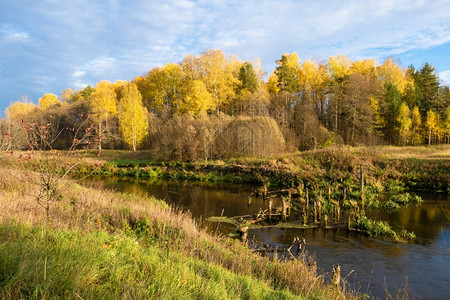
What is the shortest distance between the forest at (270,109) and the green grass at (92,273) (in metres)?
29.9

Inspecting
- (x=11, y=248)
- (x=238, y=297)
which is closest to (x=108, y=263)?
(x=11, y=248)

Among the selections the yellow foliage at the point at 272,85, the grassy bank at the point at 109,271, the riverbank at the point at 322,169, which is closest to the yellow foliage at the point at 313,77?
the yellow foliage at the point at 272,85

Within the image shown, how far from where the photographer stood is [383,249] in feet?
40.1

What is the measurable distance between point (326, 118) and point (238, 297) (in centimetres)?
4719

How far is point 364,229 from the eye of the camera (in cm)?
1430

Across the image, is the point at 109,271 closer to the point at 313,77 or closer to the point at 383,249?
the point at 383,249

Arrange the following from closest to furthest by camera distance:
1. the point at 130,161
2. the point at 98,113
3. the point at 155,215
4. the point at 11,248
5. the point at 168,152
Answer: the point at 11,248 < the point at 155,215 < the point at 168,152 < the point at 130,161 < the point at 98,113

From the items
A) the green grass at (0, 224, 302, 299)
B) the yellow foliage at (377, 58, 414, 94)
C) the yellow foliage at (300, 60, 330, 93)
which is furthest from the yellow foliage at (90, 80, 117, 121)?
the green grass at (0, 224, 302, 299)

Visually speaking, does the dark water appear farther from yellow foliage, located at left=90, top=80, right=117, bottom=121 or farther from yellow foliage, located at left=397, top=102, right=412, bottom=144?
yellow foliage, located at left=90, top=80, right=117, bottom=121

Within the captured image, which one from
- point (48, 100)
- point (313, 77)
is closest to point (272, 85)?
point (313, 77)

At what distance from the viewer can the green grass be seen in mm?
3553

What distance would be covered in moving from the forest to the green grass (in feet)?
98.2

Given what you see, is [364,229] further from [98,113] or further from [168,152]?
[98,113]

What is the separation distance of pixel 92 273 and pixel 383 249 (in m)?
11.7
